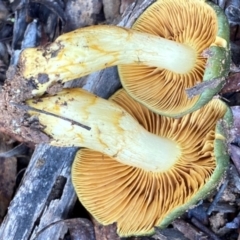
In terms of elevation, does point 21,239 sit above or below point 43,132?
below

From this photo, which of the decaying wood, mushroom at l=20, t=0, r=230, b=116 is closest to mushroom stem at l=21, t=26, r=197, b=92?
mushroom at l=20, t=0, r=230, b=116

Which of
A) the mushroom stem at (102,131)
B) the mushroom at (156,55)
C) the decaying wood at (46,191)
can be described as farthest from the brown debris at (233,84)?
the decaying wood at (46,191)

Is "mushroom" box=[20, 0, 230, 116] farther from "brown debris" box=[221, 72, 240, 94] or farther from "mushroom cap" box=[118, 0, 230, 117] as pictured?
"brown debris" box=[221, 72, 240, 94]

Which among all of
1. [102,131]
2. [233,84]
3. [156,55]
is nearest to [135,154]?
[102,131]

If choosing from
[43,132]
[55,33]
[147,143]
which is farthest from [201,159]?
[55,33]

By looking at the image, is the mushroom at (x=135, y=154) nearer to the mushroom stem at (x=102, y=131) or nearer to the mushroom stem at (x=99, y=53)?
the mushroom stem at (x=102, y=131)

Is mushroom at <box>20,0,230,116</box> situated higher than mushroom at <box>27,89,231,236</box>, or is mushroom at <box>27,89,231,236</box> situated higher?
mushroom at <box>20,0,230,116</box>

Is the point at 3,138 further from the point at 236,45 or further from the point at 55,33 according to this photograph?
the point at 236,45
